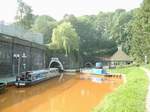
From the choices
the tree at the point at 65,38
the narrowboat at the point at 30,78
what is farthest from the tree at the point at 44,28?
the narrowboat at the point at 30,78

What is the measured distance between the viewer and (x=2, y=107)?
18531mm

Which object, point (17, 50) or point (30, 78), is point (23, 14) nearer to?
point (17, 50)

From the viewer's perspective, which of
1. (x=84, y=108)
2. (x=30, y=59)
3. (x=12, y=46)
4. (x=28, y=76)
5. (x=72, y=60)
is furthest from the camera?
(x=72, y=60)

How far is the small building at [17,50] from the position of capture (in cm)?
3350

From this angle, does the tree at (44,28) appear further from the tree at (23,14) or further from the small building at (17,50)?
the small building at (17,50)

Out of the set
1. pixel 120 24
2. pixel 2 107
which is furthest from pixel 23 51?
pixel 120 24

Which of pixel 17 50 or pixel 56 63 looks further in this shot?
pixel 56 63

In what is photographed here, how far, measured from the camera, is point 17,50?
3772 cm

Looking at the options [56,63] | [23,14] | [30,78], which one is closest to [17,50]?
[30,78]

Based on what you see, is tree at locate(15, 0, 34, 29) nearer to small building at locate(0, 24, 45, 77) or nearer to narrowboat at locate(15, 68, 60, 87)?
small building at locate(0, 24, 45, 77)

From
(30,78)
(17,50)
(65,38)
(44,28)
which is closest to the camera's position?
(30,78)

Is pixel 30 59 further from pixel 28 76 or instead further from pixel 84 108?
pixel 84 108

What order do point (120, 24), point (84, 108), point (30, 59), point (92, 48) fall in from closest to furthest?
point (84, 108) → point (30, 59) → point (92, 48) → point (120, 24)

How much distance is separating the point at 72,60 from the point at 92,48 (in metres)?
16.8
